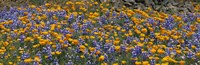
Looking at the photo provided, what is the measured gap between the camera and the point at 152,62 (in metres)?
5.13

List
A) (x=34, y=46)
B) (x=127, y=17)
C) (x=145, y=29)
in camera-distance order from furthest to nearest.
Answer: (x=127, y=17), (x=145, y=29), (x=34, y=46)

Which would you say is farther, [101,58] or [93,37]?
[93,37]

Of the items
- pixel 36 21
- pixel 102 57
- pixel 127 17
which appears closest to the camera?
pixel 102 57

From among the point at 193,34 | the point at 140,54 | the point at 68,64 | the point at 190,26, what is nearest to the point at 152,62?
the point at 140,54

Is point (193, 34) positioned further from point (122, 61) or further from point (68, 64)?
point (68, 64)

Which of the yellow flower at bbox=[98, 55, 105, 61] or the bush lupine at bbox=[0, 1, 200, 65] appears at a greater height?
the yellow flower at bbox=[98, 55, 105, 61]

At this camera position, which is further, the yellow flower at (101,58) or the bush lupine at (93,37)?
the bush lupine at (93,37)

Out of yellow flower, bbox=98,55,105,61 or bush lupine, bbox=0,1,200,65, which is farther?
bush lupine, bbox=0,1,200,65

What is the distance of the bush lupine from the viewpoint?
17.4ft

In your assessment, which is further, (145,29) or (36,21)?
(36,21)

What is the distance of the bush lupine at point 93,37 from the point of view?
5.31 m

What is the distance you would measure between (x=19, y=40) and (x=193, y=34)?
93.3 inches

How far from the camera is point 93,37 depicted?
5.83 meters

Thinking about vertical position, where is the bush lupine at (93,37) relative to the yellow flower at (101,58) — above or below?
below
